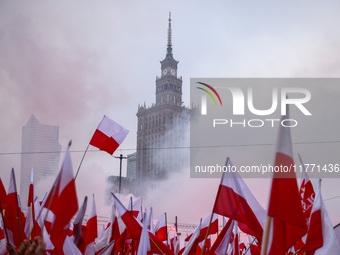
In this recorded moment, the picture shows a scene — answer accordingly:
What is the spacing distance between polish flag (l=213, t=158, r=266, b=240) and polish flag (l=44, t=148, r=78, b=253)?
240 cm

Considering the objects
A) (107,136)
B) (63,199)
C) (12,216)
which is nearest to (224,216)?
(63,199)

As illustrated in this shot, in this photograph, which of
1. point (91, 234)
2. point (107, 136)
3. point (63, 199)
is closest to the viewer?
point (63, 199)

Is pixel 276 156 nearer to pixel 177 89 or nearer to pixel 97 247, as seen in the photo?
pixel 97 247

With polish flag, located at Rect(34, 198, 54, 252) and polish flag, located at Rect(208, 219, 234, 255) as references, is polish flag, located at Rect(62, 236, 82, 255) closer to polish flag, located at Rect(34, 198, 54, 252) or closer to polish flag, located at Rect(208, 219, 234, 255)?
polish flag, located at Rect(34, 198, 54, 252)

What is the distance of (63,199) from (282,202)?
2.12 meters

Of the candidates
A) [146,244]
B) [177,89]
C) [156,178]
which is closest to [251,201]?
[146,244]

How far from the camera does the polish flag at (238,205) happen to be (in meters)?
7.37

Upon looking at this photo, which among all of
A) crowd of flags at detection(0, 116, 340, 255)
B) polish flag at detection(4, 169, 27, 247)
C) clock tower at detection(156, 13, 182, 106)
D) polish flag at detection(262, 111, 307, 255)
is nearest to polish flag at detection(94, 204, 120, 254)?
crowd of flags at detection(0, 116, 340, 255)

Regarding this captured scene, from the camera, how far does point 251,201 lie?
7480 mm

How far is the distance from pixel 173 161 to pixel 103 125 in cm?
6944

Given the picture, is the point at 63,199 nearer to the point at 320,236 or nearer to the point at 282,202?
the point at 282,202

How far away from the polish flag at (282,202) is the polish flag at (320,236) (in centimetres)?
177

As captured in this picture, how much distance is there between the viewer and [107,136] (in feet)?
41.1

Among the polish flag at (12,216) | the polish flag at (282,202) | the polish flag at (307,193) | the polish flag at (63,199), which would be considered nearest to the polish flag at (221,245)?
the polish flag at (307,193)
